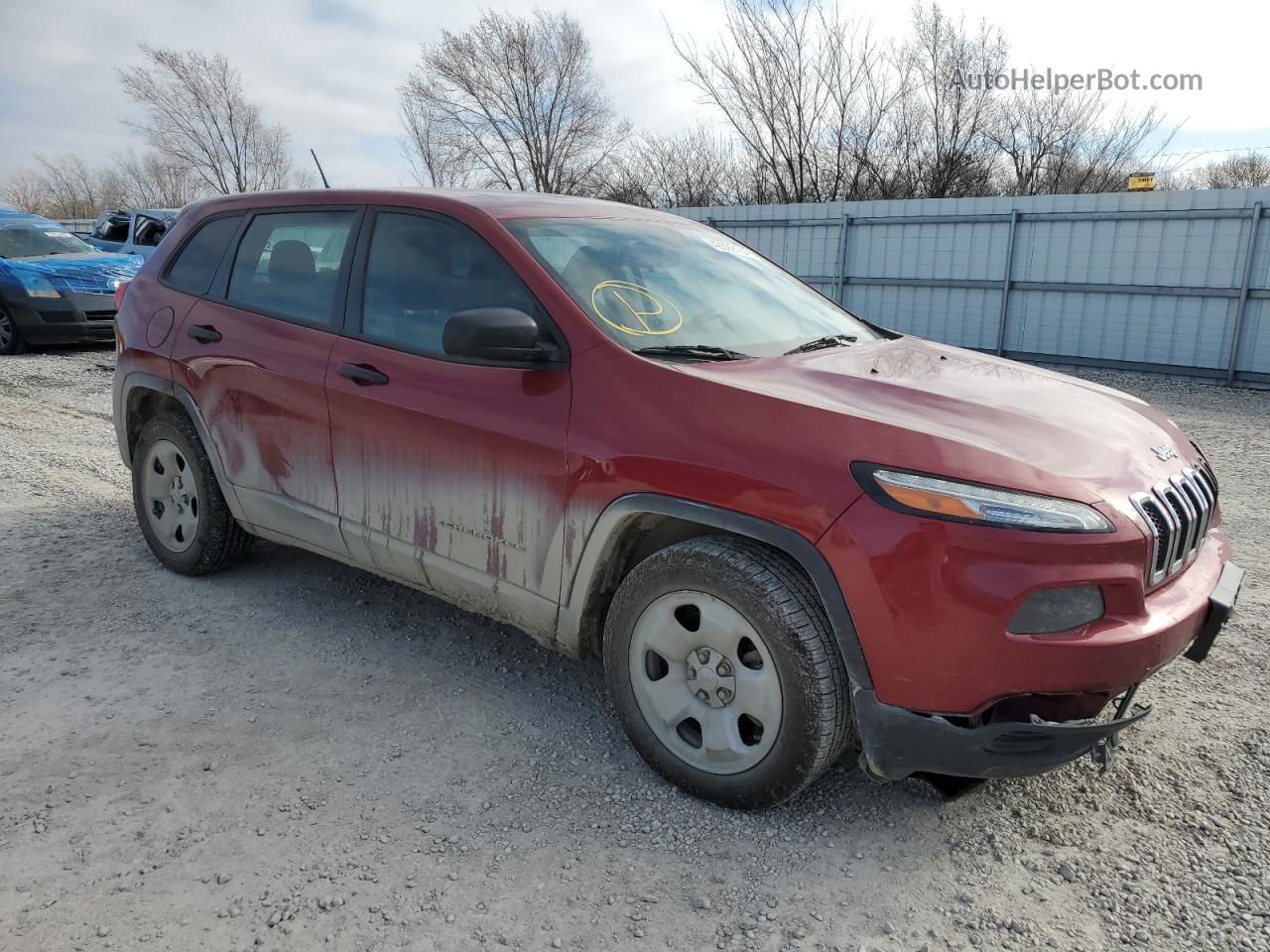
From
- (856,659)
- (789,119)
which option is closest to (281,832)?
(856,659)

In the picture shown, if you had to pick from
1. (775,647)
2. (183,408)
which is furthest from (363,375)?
(775,647)

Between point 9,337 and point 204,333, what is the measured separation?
9.92 meters

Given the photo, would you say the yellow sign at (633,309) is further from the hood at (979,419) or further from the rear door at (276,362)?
the rear door at (276,362)

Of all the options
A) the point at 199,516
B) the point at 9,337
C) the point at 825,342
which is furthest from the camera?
the point at 9,337

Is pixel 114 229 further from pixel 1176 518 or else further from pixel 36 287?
pixel 1176 518

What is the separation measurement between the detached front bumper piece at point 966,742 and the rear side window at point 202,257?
3.35 meters

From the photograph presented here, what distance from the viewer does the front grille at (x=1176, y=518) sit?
7.63ft

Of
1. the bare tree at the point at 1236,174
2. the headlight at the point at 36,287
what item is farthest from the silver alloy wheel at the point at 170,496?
the bare tree at the point at 1236,174

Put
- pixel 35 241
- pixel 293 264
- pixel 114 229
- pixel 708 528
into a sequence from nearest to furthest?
pixel 708 528, pixel 293 264, pixel 35 241, pixel 114 229

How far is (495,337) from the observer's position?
267 cm

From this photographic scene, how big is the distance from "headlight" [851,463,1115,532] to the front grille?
240mm

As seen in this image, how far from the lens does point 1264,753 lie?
2.91 m

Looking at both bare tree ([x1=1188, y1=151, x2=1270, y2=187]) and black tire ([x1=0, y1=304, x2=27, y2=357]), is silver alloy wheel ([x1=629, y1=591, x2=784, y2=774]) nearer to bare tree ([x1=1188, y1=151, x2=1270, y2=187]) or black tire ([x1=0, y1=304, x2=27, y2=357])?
black tire ([x1=0, y1=304, x2=27, y2=357])

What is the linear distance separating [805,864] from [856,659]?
596mm
